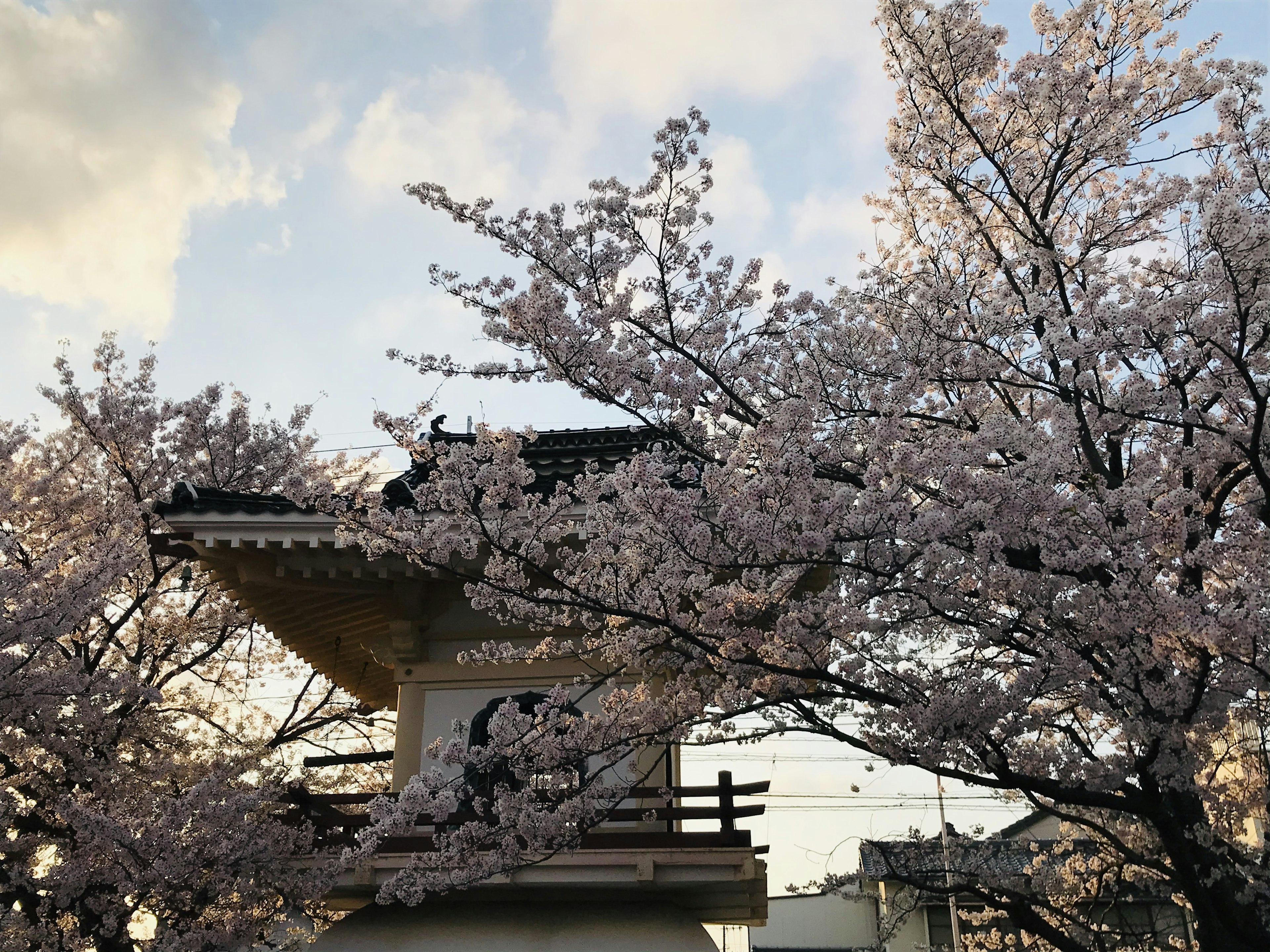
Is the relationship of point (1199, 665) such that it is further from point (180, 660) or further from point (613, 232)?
point (180, 660)

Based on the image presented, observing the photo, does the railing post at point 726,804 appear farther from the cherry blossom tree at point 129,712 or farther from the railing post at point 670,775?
the cherry blossom tree at point 129,712

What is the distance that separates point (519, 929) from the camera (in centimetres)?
721

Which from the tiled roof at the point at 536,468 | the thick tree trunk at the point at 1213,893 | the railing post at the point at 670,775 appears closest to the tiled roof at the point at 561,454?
the tiled roof at the point at 536,468

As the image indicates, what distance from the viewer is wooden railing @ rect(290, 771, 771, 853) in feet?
23.0

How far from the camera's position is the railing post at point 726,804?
716cm

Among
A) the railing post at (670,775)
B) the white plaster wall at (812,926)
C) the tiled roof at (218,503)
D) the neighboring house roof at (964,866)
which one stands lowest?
the white plaster wall at (812,926)

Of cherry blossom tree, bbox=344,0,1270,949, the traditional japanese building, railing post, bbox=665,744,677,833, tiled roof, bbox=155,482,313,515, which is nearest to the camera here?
cherry blossom tree, bbox=344,0,1270,949

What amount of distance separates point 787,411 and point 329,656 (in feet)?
23.1

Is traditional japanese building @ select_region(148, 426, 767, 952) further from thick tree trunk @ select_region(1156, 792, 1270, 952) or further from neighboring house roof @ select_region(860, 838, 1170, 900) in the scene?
thick tree trunk @ select_region(1156, 792, 1270, 952)

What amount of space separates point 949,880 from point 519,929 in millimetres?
3939

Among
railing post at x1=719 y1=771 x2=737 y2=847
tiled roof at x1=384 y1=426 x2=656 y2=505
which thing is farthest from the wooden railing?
tiled roof at x1=384 y1=426 x2=656 y2=505

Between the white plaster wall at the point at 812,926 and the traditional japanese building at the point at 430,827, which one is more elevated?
the traditional japanese building at the point at 430,827

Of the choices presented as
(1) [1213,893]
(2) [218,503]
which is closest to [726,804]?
(1) [1213,893]

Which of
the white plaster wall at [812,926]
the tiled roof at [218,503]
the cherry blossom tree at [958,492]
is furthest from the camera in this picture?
the white plaster wall at [812,926]
